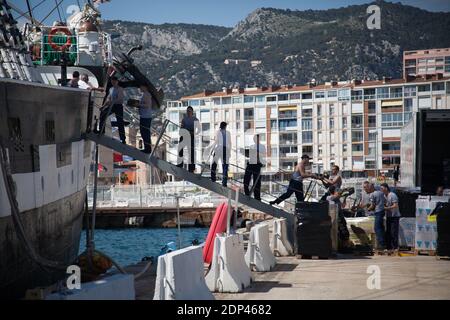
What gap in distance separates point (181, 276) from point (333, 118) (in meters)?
138

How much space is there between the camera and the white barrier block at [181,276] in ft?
32.7

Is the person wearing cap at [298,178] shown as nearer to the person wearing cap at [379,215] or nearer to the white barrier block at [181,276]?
the person wearing cap at [379,215]

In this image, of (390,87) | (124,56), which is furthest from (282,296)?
(390,87)

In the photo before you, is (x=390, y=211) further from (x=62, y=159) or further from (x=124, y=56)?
(x=124, y=56)

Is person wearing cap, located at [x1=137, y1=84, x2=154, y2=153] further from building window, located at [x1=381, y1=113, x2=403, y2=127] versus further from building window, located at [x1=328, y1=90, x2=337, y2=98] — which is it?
building window, located at [x1=328, y1=90, x2=337, y2=98]

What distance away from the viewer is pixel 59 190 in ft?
56.0

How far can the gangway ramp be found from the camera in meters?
18.3

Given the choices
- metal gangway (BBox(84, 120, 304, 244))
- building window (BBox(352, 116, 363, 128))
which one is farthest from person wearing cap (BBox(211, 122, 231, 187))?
building window (BBox(352, 116, 363, 128))

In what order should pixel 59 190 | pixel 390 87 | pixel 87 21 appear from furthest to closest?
1. pixel 390 87
2. pixel 87 21
3. pixel 59 190

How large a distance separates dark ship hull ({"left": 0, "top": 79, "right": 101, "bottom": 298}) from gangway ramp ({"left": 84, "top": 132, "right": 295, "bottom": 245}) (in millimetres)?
704

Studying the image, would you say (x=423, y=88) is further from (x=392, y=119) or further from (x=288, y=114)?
(x=288, y=114)

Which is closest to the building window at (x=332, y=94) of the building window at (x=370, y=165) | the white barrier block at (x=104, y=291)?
the building window at (x=370, y=165)

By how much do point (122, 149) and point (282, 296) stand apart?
6610mm

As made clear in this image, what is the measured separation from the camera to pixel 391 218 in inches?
762
